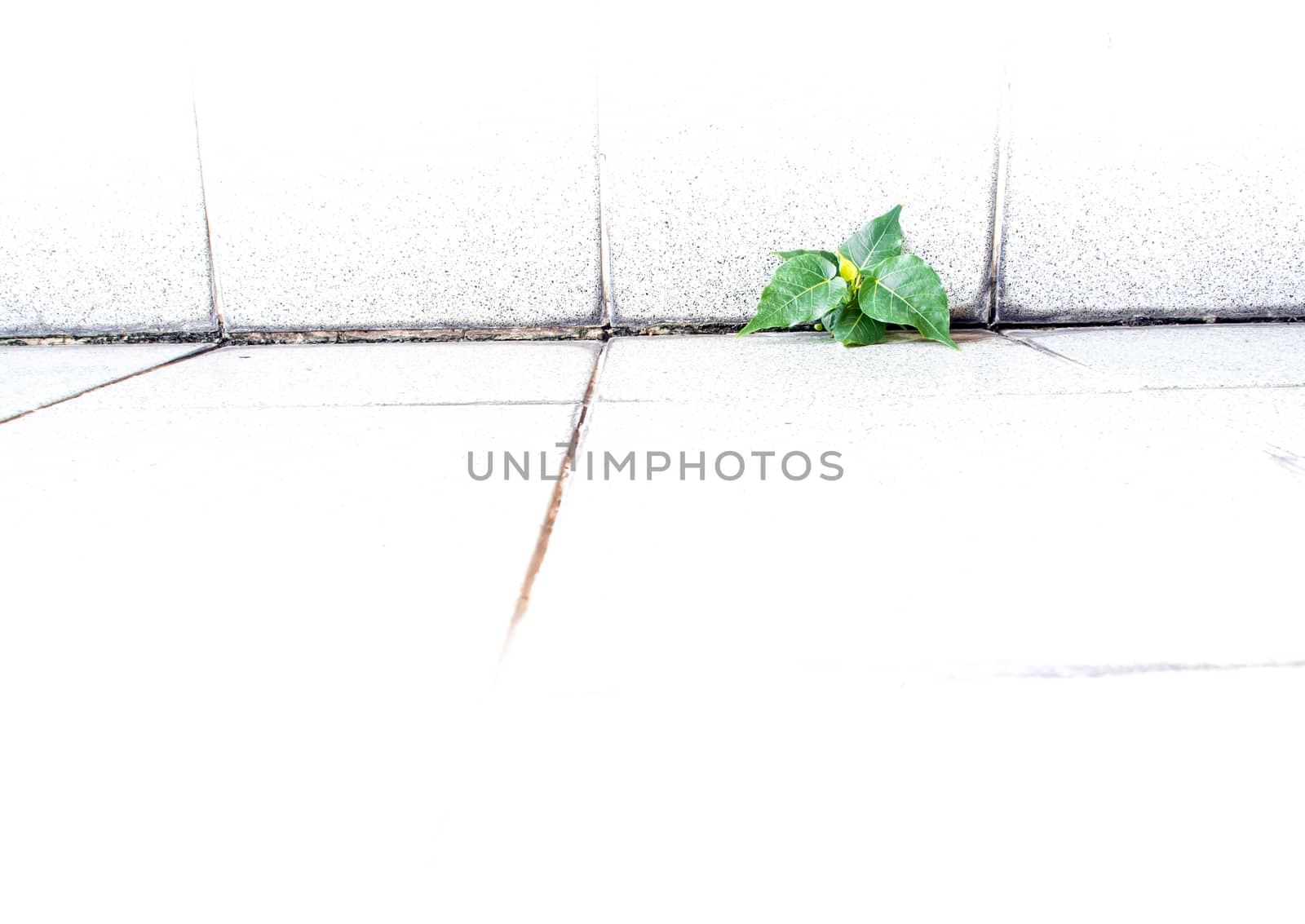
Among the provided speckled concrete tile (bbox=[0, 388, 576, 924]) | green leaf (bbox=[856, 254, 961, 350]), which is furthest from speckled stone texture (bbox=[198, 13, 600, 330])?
speckled concrete tile (bbox=[0, 388, 576, 924])

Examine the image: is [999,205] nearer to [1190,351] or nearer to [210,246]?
[1190,351]

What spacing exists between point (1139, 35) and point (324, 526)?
69.7 inches

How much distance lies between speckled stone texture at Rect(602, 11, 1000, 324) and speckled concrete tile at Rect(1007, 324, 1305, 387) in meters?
0.24

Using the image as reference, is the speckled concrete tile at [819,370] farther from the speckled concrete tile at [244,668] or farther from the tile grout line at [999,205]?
the speckled concrete tile at [244,668]

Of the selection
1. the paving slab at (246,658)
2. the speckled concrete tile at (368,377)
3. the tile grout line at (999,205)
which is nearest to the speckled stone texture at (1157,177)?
the tile grout line at (999,205)

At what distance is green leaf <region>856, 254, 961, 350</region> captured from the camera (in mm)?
1563

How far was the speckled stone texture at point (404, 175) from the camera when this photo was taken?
5.74ft

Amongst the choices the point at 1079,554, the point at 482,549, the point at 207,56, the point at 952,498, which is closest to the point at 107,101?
the point at 207,56

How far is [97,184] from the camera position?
1832 mm

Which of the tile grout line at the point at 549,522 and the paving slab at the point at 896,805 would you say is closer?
the paving slab at the point at 896,805

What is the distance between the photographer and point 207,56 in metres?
1.77

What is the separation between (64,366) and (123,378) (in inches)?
8.9

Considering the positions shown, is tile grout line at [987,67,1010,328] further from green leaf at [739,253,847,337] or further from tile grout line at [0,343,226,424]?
tile grout line at [0,343,226,424]

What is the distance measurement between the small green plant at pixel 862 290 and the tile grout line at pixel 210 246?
3.56 feet
